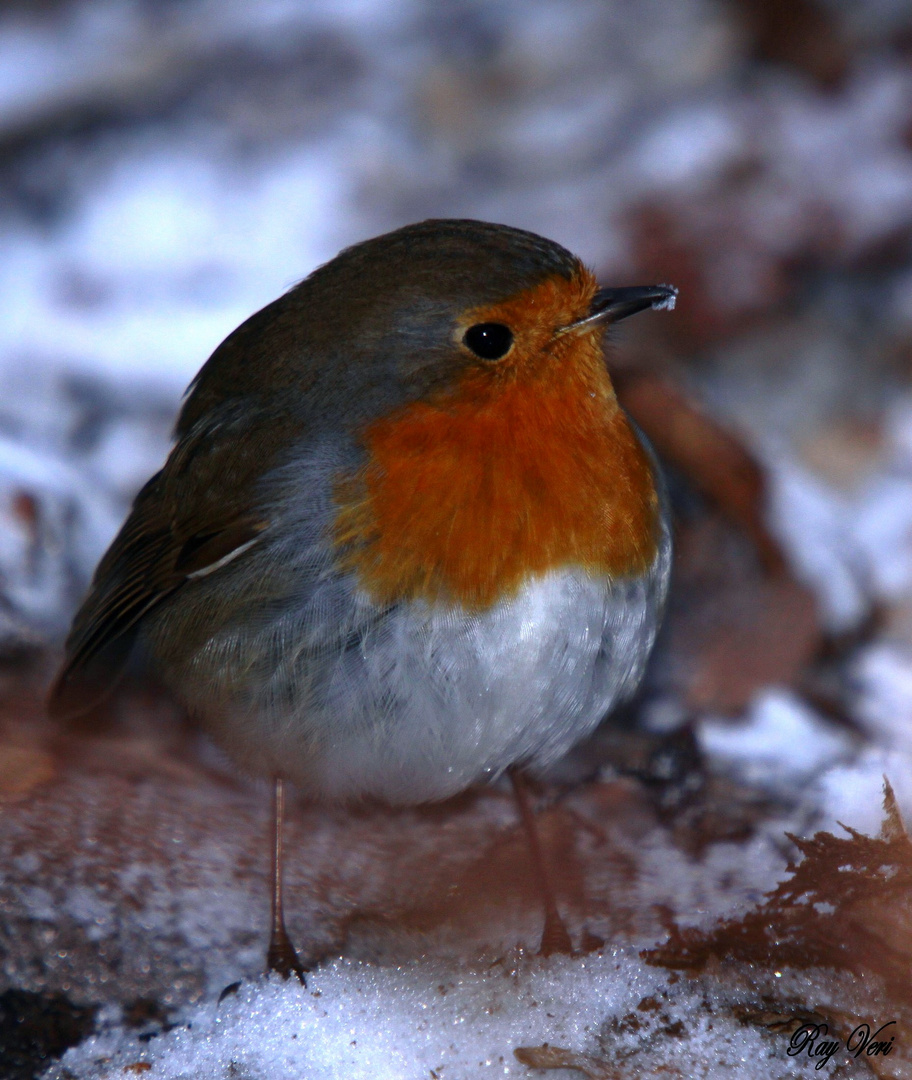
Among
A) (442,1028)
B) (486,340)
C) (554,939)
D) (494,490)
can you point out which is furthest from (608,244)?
(442,1028)

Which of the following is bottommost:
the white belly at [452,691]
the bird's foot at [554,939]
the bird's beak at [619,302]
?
the bird's foot at [554,939]

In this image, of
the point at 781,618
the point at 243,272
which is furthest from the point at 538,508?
the point at 243,272

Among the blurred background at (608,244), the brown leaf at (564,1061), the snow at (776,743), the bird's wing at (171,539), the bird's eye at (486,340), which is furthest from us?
the blurred background at (608,244)

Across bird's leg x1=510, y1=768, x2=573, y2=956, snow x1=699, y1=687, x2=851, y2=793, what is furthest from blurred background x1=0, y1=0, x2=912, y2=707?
bird's leg x1=510, y1=768, x2=573, y2=956

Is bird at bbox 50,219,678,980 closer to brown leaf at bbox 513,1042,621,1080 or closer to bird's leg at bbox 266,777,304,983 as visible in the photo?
bird's leg at bbox 266,777,304,983

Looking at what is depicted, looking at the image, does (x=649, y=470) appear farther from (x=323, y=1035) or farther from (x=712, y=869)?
(x=323, y=1035)

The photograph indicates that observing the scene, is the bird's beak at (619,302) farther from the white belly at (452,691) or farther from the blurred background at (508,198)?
the blurred background at (508,198)

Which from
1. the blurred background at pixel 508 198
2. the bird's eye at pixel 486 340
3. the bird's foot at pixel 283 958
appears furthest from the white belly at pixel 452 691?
the blurred background at pixel 508 198

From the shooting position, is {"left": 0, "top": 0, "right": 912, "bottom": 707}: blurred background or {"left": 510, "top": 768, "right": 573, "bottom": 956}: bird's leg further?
{"left": 0, "top": 0, "right": 912, "bottom": 707}: blurred background
